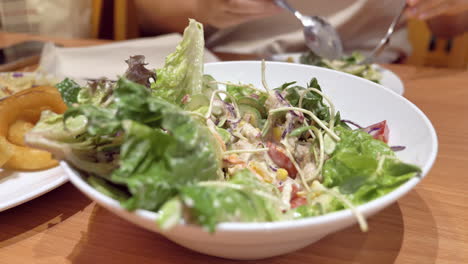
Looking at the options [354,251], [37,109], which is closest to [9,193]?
[37,109]

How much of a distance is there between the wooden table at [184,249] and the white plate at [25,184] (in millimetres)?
38

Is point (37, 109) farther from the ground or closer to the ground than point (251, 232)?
closer to the ground

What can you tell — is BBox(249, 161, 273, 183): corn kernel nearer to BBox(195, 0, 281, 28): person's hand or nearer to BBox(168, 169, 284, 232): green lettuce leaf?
BBox(168, 169, 284, 232): green lettuce leaf

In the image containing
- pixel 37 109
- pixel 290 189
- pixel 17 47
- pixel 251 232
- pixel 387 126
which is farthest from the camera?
pixel 17 47

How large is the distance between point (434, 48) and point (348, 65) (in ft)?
4.92

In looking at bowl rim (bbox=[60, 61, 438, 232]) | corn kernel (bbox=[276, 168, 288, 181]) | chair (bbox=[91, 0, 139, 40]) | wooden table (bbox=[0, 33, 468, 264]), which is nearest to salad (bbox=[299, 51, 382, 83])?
wooden table (bbox=[0, 33, 468, 264])

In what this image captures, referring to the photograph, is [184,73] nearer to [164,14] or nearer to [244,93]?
[244,93]

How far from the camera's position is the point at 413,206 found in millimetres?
990

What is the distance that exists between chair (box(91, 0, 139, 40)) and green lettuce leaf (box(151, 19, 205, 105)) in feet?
6.71

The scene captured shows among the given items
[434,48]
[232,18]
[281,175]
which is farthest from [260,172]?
[434,48]

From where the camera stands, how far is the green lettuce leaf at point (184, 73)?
1042 mm

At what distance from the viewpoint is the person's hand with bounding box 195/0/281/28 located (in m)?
2.27

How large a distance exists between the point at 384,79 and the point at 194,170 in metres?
1.32

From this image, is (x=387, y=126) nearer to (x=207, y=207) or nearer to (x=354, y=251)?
(x=354, y=251)
